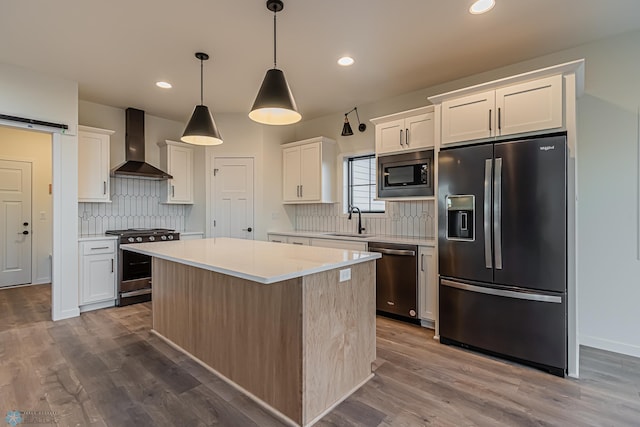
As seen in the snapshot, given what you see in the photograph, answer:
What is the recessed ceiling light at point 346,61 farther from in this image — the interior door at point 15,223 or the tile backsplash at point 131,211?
the interior door at point 15,223

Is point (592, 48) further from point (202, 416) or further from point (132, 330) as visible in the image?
point (132, 330)

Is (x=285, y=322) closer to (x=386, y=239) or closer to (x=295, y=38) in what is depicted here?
(x=386, y=239)

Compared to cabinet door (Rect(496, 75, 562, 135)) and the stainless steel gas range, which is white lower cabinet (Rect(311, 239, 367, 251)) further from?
the stainless steel gas range

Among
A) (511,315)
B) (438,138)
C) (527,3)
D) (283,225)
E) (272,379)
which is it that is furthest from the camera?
(283,225)

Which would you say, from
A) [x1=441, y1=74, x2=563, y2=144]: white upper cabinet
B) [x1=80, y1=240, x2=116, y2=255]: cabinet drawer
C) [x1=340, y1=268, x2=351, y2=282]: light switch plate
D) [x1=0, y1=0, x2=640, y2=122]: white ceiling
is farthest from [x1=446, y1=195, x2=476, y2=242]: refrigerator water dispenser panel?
[x1=80, y1=240, x2=116, y2=255]: cabinet drawer

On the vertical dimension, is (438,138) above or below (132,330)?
above

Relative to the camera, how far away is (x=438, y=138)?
3.13 m

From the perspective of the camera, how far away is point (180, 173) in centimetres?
509

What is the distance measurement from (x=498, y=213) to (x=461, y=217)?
1.01 feet

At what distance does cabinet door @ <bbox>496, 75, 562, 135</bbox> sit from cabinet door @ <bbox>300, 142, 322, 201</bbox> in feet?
8.32

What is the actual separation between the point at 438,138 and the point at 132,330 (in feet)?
12.2

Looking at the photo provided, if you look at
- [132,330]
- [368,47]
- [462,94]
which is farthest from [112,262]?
[462,94]

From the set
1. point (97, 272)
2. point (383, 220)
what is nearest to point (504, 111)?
point (383, 220)

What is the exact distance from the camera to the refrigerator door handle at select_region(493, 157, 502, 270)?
2.68 metres
